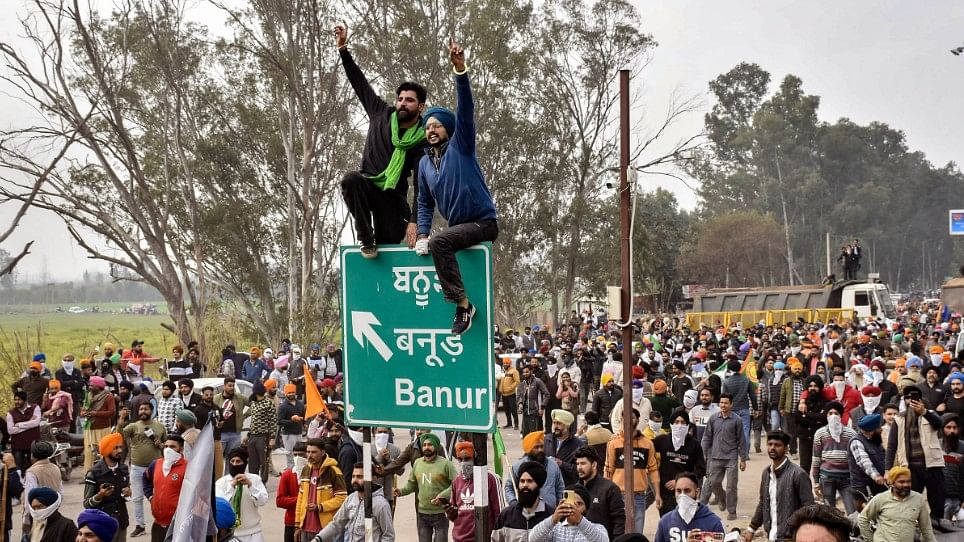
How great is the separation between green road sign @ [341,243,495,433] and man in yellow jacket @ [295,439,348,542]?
444cm

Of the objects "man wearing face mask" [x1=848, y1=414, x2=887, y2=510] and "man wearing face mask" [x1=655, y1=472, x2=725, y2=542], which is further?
"man wearing face mask" [x1=848, y1=414, x2=887, y2=510]

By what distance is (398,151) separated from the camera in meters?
4.70

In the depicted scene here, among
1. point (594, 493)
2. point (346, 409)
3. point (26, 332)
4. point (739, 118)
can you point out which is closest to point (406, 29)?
point (26, 332)

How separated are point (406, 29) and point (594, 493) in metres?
30.2

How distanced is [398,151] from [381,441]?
6512mm

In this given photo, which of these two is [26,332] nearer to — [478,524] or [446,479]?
[446,479]

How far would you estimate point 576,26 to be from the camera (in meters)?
42.2

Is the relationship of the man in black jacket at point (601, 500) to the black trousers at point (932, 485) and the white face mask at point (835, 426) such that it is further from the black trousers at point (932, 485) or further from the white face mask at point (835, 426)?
the black trousers at point (932, 485)

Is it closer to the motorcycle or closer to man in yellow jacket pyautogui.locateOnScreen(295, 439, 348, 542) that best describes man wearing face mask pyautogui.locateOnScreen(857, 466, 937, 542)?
man in yellow jacket pyautogui.locateOnScreen(295, 439, 348, 542)

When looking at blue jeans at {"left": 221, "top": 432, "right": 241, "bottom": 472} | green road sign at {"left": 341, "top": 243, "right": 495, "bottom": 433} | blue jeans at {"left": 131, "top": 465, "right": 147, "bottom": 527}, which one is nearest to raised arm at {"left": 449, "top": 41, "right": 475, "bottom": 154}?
green road sign at {"left": 341, "top": 243, "right": 495, "bottom": 433}

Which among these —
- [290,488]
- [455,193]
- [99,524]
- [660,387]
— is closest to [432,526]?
[290,488]

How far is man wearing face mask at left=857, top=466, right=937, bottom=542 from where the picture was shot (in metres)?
8.52

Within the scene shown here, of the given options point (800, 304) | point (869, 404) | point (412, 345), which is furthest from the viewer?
point (800, 304)

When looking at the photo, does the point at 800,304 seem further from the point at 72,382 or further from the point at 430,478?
the point at 430,478
